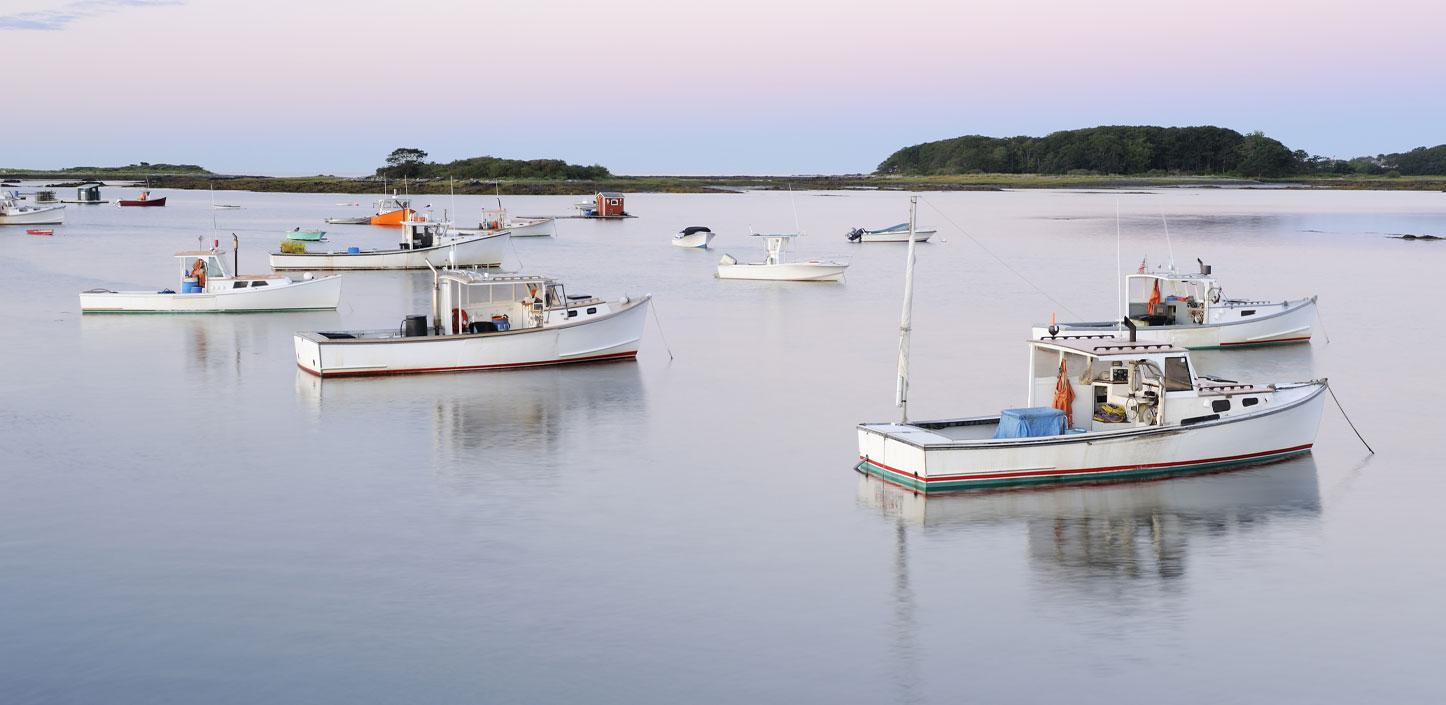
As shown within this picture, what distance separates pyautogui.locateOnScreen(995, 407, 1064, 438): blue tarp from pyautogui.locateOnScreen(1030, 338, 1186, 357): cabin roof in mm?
1378

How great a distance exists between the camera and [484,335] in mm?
35812

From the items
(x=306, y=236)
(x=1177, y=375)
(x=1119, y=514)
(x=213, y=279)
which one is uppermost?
(x=1177, y=375)

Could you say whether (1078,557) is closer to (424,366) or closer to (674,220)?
(424,366)

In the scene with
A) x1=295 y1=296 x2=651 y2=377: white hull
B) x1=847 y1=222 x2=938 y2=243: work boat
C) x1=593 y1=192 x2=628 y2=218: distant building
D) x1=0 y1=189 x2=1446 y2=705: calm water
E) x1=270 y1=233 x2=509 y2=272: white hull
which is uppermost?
x1=593 y1=192 x2=628 y2=218: distant building

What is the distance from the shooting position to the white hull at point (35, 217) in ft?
355

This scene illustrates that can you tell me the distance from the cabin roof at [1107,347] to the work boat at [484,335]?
15.1m

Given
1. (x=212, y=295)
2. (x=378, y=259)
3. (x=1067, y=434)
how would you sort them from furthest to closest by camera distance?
1. (x=378, y=259)
2. (x=212, y=295)
3. (x=1067, y=434)

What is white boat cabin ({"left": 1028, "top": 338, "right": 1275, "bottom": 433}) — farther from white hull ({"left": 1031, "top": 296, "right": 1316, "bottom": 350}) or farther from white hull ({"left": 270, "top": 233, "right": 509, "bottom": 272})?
white hull ({"left": 270, "top": 233, "right": 509, "bottom": 272})

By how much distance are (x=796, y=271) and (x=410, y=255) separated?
19.6 meters

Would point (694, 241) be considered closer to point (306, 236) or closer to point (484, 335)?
point (306, 236)

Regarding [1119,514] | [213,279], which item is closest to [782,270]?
[213,279]

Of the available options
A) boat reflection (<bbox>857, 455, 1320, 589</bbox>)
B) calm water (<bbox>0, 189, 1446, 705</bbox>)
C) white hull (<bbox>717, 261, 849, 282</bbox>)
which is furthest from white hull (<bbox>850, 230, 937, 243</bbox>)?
boat reflection (<bbox>857, 455, 1320, 589</bbox>)

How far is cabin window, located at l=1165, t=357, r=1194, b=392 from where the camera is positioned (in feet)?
81.3

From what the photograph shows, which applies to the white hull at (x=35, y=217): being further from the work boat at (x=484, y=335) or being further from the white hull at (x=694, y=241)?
the work boat at (x=484, y=335)
